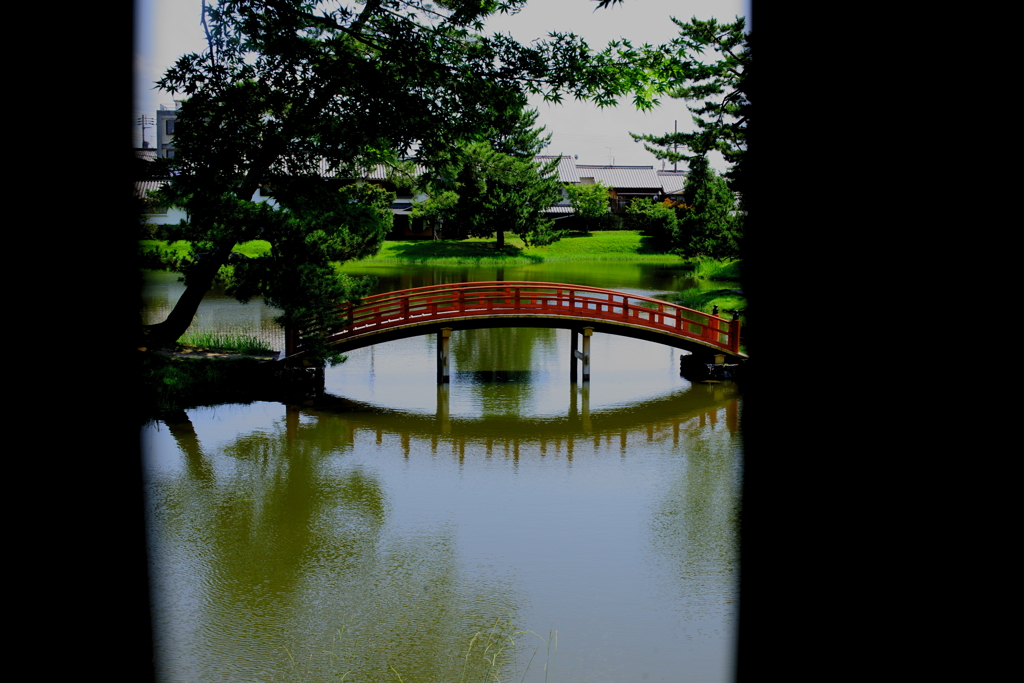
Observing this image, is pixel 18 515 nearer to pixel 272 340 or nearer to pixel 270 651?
pixel 270 651

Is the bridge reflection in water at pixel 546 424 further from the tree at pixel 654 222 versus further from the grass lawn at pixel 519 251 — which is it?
the tree at pixel 654 222

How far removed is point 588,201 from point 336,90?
31924mm

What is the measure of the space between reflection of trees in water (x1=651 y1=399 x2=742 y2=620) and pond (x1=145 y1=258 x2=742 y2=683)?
0.03 m

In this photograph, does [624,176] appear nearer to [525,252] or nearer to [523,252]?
[525,252]

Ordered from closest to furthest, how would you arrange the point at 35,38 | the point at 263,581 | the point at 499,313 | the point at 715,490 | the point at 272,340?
the point at 35,38 < the point at 263,581 < the point at 715,490 < the point at 499,313 < the point at 272,340

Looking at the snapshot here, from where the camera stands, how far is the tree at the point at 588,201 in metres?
40.5

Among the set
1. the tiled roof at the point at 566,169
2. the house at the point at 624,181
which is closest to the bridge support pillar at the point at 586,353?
the house at the point at 624,181

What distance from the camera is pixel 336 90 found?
31.3 feet

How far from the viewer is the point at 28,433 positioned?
7.88 feet

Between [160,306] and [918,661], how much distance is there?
2261 centimetres

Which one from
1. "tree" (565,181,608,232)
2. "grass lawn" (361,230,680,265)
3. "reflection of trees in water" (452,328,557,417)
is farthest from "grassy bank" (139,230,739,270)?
"reflection of trees in water" (452,328,557,417)

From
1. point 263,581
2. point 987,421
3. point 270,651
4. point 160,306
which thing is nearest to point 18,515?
point 987,421

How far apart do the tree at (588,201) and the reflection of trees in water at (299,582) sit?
106 feet

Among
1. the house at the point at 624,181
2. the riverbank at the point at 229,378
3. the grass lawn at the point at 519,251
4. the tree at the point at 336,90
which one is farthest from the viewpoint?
the house at the point at 624,181
